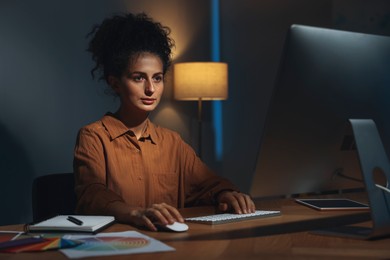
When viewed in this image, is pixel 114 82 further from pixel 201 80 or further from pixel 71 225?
pixel 201 80

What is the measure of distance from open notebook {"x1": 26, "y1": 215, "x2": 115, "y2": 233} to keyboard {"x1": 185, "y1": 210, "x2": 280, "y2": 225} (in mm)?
222

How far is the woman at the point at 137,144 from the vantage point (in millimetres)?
1807

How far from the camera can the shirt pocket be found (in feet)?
6.51

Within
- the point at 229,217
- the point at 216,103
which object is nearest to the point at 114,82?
the point at 229,217

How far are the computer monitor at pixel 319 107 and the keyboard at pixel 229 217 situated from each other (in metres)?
0.18

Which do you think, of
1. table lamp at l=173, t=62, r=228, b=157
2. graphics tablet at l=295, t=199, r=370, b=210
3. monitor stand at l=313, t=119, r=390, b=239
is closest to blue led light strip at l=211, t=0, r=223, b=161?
table lamp at l=173, t=62, r=228, b=157

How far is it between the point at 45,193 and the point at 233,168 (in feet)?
8.18

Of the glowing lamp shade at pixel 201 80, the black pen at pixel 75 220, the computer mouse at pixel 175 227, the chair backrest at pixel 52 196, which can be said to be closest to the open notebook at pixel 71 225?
the black pen at pixel 75 220

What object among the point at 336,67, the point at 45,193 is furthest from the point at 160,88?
the point at 336,67

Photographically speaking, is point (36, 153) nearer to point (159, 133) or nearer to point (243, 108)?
point (159, 133)

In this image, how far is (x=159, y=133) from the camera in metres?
2.07

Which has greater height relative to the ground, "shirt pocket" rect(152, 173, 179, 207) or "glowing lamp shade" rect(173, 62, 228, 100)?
"glowing lamp shade" rect(173, 62, 228, 100)

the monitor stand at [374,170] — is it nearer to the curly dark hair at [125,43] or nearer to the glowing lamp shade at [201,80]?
the curly dark hair at [125,43]

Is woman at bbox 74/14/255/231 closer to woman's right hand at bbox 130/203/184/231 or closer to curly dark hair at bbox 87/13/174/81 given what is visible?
curly dark hair at bbox 87/13/174/81
